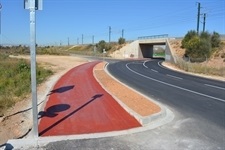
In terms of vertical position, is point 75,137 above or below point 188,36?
below

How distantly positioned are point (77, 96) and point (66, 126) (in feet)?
18.8

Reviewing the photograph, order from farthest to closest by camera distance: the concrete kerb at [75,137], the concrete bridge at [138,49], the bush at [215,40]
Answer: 1. the concrete bridge at [138,49]
2. the bush at [215,40]
3. the concrete kerb at [75,137]

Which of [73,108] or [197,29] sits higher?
[197,29]

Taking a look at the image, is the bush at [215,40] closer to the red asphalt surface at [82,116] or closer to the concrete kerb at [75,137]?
the red asphalt surface at [82,116]

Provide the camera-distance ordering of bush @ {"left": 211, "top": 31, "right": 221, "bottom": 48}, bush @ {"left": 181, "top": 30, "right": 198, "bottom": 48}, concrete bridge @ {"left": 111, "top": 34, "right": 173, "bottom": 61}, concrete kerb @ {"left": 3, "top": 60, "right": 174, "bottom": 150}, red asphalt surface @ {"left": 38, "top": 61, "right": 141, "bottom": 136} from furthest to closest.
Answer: concrete bridge @ {"left": 111, "top": 34, "right": 173, "bottom": 61} → bush @ {"left": 181, "top": 30, "right": 198, "bottom": 48} → bush @ {"left": 211, "top": 31, "right": 221, "bottom": 48} → red asphalt surface @ {"left": 38, "top": 61, "right": 141, "bottom": 136} → concrete kerb @ {"left": 3, "top": 60, "right": 174, "bottom": 150}

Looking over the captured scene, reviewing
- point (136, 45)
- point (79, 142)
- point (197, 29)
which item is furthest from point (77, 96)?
point (136, 45)

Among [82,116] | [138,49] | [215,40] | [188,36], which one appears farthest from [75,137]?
[138,49]

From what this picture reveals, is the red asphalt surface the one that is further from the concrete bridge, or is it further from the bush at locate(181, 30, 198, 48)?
the concrete bridge

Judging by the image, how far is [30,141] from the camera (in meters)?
7.52

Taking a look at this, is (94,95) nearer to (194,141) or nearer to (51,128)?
(51,128)

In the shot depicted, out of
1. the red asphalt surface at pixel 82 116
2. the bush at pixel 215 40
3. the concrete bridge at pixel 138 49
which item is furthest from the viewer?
the concrete bridge at pixel 138 49

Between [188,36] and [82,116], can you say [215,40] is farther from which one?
[82,116]

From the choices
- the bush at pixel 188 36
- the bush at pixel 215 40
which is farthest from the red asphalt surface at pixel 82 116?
the bush at pixel 188 36

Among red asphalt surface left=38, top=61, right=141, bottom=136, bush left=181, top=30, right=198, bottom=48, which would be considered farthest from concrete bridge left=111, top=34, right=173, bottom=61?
red asphalt surface left=38, top=61, right=141, bottom=136
